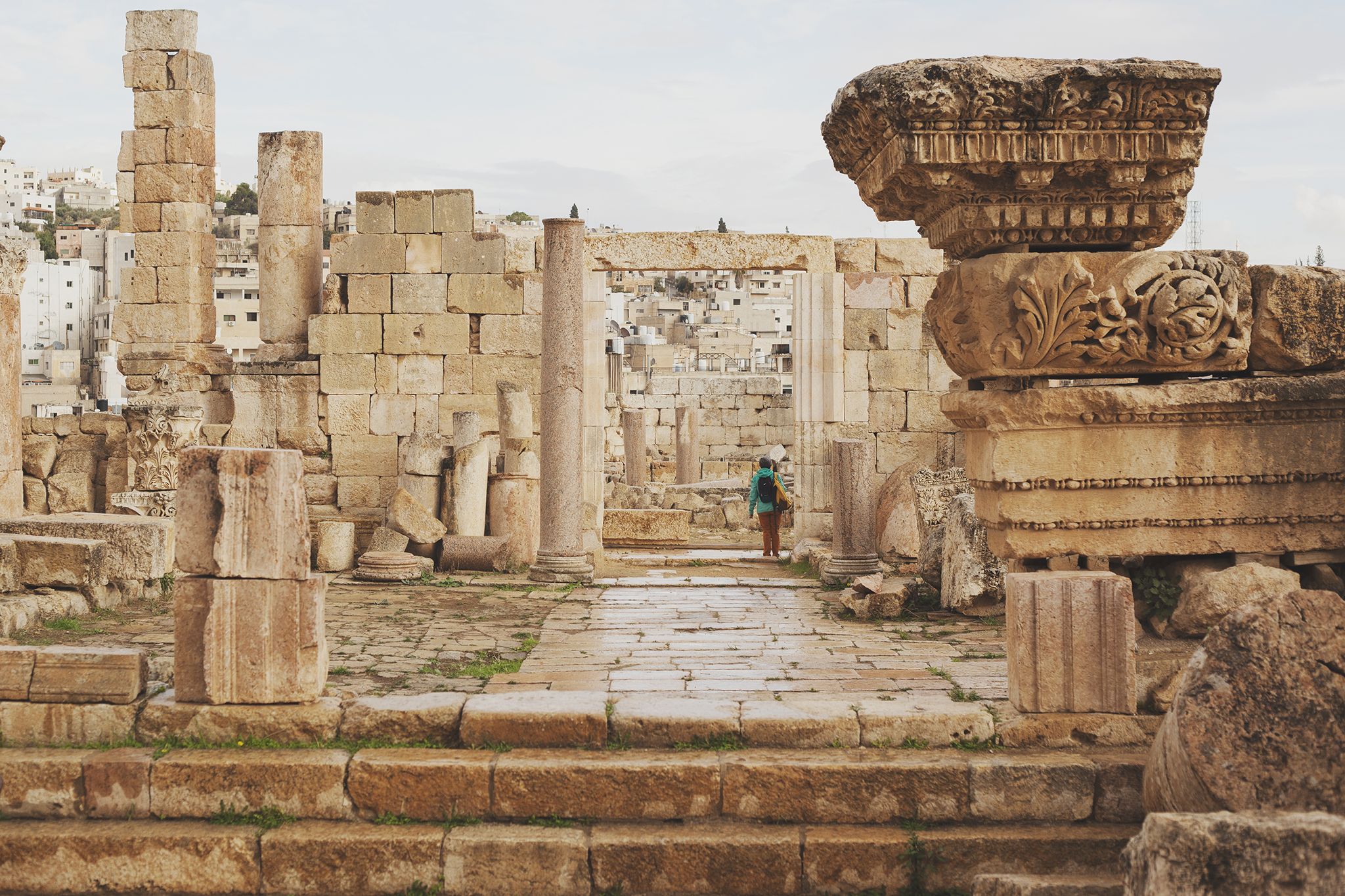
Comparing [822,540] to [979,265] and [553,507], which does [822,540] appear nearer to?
[553,507]

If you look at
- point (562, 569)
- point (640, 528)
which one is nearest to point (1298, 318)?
point (562, 569)

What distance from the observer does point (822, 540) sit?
45.0 ft

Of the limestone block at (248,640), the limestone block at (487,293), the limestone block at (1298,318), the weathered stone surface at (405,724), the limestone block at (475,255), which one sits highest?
the limestone block at (475,255)

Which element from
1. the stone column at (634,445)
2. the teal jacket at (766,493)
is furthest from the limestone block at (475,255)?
the stone column at (634,445)

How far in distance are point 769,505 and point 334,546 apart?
501cm

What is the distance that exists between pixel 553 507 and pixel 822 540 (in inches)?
134

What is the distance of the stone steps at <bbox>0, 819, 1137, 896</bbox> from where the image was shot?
514cm

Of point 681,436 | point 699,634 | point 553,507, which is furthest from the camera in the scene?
point 681,436

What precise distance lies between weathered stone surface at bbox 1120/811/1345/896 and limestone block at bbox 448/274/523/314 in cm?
1023

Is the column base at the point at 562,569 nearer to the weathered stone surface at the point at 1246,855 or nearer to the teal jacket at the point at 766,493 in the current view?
the teal jacket at the point at 766,493

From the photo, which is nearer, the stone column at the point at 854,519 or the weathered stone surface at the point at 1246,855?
the weathered stone surface at the point at 1246,855

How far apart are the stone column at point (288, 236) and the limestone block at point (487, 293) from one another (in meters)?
1.59

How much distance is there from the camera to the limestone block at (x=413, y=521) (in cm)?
1228

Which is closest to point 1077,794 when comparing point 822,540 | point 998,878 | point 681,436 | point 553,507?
point 998,878
